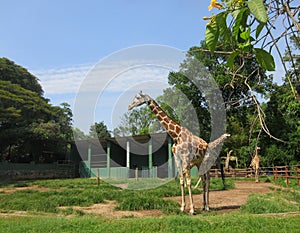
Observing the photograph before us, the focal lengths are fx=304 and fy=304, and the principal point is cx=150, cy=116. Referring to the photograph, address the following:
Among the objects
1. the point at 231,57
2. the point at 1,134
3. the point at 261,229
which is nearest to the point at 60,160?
the point at 1,134

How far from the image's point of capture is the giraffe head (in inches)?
287

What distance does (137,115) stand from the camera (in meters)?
18.7

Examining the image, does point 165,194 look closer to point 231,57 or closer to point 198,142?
point 198,142

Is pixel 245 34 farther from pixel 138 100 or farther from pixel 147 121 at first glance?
pixel 147 121

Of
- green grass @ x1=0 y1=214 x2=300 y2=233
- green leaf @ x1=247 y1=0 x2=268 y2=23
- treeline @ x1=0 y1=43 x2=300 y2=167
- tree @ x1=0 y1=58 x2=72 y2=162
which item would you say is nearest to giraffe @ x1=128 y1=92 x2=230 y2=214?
green grass @ x1=0 y1=214 x2=300 y2=233

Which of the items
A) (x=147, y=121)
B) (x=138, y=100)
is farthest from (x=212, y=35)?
(x=147, y=121)

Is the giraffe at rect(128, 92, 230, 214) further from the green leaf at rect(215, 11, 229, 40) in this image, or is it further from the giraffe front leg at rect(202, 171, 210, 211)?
the green leaf at rect(215, 11, 229, 40)

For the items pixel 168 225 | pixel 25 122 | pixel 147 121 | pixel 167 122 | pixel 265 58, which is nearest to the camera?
pixel 265 58

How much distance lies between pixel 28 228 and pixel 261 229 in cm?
392

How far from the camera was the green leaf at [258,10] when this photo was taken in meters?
Answer: 1.12

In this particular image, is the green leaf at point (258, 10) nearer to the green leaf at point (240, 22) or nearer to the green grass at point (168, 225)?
the green leaf at point (240, 22)

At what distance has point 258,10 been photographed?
1.15 m

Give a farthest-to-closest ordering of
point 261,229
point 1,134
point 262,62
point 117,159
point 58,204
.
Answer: point 117,159 → point 1,134 → point 58,204 → point 261,229 → point 262,62

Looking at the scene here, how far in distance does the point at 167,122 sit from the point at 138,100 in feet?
3.01
